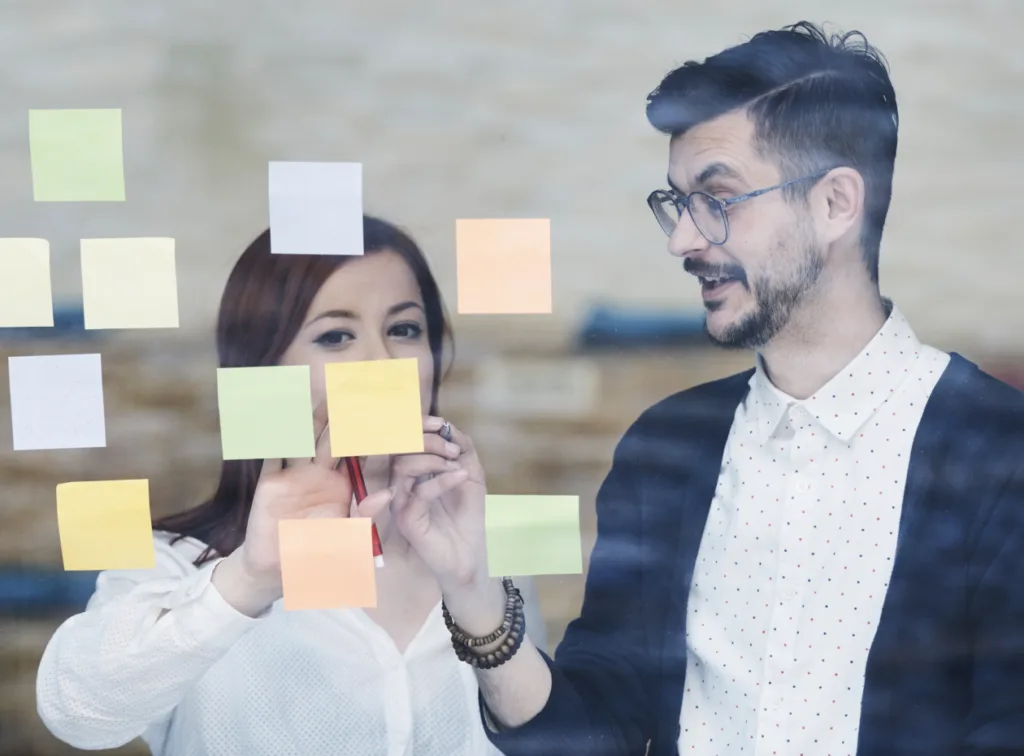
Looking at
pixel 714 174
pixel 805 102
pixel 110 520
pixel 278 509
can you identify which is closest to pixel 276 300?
pixel 278 509

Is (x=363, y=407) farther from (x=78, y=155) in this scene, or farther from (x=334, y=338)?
(x=78, y=155)

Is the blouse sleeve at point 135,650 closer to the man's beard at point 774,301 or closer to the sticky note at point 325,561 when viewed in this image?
the sticky note at point 325,561

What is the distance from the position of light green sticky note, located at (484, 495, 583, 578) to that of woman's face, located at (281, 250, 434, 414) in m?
0.24

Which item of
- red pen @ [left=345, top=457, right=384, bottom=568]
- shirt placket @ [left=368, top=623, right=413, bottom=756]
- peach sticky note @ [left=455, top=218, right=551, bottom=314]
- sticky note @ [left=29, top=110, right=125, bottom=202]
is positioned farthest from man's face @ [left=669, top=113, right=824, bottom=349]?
sticky note @ [left=29, top=110, right=125, bottom=202]

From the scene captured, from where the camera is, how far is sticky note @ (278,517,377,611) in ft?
A: 4.85

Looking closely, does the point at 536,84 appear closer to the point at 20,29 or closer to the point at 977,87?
the point at 977,87

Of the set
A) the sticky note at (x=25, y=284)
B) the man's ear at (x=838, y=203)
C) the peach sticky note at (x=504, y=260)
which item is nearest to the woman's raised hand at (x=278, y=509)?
the peach sticky note at (x=504, y=260)

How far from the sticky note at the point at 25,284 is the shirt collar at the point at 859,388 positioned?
1149 mm

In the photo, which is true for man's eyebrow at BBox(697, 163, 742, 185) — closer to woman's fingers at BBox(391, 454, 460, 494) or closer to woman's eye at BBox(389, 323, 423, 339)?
woman's eye at BBox(389, 323, 423, 339)

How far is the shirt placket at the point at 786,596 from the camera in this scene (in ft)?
4.72

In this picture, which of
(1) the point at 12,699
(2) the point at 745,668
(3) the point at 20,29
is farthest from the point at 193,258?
(2) the point at 745,668

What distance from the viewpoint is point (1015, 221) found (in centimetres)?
152

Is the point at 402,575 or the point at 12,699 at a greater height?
the point at 402,575

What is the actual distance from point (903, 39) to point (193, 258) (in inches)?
45.6
